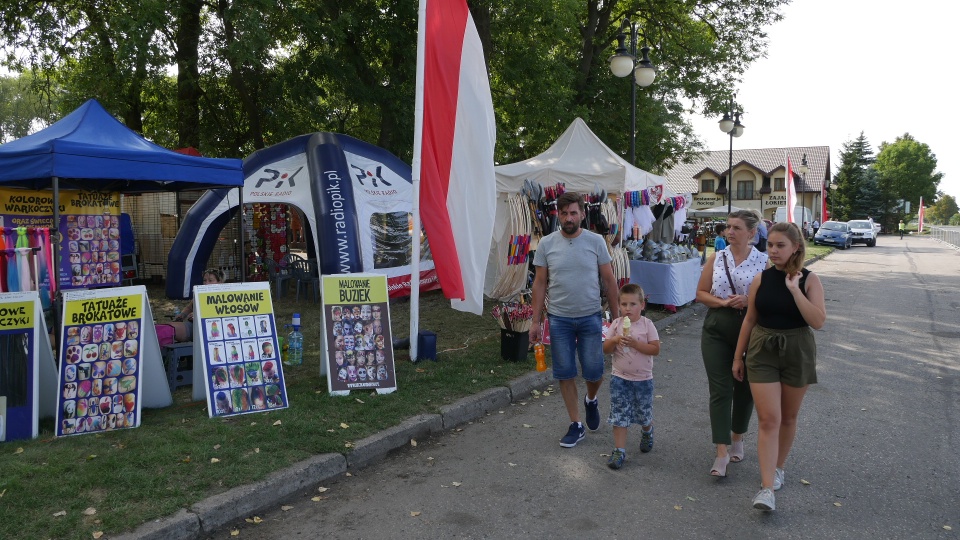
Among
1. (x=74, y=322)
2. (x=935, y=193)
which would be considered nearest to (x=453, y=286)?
(x=74, y=322)

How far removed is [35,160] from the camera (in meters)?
5.98

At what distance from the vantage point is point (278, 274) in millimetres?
14680

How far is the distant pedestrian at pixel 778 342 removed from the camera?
4.07 metres

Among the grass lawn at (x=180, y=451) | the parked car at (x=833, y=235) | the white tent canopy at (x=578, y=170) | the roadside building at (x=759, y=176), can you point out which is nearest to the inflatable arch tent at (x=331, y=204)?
the white tent canopy at (x=578, y=170)

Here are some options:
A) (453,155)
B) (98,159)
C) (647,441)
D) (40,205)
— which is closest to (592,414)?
(647,441)

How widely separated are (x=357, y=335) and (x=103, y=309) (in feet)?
7.44

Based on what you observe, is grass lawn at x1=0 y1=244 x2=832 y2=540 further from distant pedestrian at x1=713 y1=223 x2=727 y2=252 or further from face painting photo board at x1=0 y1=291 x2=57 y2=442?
distant pedestrian at x1=713 y1=223 x2=727 y2=252

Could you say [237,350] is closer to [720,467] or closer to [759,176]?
[720,467]

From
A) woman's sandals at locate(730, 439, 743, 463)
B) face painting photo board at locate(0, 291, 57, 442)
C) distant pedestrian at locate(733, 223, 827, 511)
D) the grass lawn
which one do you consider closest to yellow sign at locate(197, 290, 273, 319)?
the grass lawn

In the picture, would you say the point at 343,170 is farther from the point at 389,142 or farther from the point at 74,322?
the point at 74,322

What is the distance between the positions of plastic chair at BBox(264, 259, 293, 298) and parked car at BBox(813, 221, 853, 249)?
34104mm

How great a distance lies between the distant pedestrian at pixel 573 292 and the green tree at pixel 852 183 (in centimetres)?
7555

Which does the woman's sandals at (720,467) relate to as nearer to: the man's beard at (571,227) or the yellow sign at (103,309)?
the man's beard at (571,227)

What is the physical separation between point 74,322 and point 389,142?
1117 centimetres
